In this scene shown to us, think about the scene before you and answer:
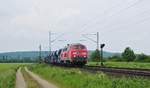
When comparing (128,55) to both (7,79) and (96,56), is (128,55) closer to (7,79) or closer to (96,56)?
(96,56)

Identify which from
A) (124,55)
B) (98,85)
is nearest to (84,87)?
(98,85)

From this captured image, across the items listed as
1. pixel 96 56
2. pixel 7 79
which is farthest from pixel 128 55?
pixel 7 79

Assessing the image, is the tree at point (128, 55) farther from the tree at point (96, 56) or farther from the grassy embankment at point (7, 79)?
the grassy embankment at point (7, 79)

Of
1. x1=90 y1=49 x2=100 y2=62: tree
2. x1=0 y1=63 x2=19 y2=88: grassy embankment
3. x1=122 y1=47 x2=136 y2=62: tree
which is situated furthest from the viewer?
x1=122 y1=47 x2=136 y2=62: tree

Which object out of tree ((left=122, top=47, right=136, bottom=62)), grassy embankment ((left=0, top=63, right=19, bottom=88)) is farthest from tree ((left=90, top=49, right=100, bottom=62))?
grassy embankment ((left=0, top=63, right=19, bottom=88))

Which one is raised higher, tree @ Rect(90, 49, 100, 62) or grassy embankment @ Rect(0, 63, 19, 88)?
tree @ Rect(90, 49, 100, 62)

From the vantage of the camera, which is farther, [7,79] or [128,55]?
[128,55]

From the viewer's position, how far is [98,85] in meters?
23.8

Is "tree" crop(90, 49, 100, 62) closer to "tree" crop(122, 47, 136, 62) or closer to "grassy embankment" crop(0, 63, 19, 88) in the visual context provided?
"tree" crop(122, 47, 136, 62)

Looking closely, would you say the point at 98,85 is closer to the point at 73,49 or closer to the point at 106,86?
the point at 106,86

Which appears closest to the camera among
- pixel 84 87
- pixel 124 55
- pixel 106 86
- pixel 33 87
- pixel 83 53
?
pixel 106 86

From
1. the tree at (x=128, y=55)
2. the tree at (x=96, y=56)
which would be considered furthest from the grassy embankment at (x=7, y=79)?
the tree at (x=128, y=55)

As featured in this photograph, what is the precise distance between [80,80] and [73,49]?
27807 millimetres

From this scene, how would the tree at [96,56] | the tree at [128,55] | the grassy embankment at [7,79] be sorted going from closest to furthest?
1. the grassy embankment at [7,79]
2. the tree at [96,56]
3. the tree at [128,55]
